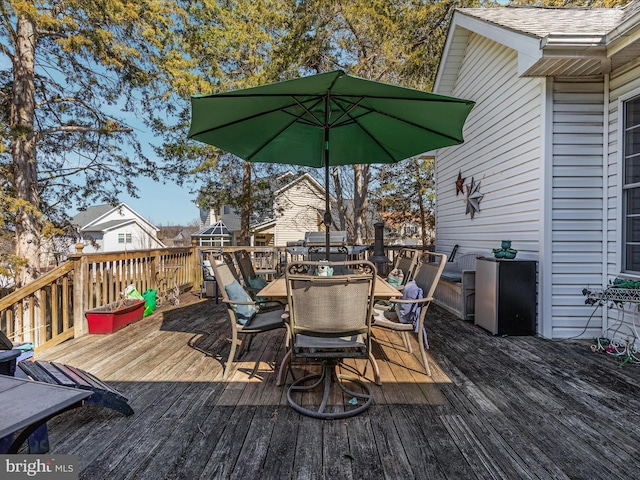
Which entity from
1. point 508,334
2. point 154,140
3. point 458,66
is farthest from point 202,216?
point 508,334

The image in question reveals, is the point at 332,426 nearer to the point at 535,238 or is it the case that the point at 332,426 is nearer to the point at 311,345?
the point at 311,345

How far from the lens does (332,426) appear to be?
201cm

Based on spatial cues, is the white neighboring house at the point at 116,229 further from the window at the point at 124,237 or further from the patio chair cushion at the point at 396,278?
the patio chair cushion at the point at 396,278

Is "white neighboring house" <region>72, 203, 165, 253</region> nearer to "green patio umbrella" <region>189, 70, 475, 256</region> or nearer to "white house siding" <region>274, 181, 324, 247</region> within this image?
"white house siding" <region>274, 181, 324, 247</region>

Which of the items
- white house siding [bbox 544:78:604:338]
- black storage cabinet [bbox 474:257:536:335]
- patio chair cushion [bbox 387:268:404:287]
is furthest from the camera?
black storage cabinet [bbox 474:257:536:335]

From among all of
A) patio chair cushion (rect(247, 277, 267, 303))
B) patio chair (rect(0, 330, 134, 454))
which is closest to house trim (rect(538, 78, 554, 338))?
patio chair cushion (rect(247, 277, 267, 303))

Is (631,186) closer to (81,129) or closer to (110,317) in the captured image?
(110,317)

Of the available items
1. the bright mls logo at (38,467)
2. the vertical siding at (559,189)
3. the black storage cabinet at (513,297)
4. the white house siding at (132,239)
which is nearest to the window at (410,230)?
the vertical siding at (559,189)

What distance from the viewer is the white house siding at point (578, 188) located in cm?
366

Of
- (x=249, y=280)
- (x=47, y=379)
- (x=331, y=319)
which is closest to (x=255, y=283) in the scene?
(x=249, y=280)

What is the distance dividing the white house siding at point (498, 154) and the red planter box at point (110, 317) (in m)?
5.26

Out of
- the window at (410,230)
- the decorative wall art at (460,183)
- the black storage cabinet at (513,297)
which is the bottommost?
the black storage cabinet at (513,297)

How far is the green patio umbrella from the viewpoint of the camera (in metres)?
2.44

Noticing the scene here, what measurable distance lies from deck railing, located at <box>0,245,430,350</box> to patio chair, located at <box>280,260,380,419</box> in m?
2.89
